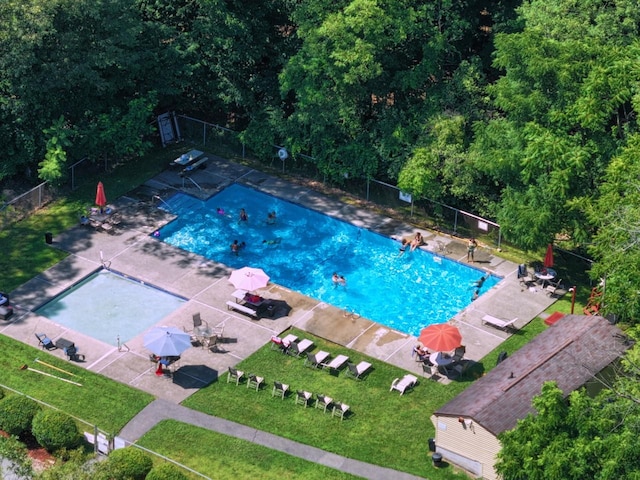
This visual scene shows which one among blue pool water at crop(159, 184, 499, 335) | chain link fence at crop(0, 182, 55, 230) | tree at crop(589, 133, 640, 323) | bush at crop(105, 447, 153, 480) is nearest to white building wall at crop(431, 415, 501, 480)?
tree at crop(589, 133, 640, 323)

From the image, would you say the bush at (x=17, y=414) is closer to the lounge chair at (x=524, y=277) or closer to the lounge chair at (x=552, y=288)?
the lounge chair at (x=524, y=277)

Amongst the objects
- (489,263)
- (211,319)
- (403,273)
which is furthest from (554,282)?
(211,319)

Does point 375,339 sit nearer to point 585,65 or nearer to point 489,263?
point 489,263

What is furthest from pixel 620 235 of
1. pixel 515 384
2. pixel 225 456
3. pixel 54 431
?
pixel 54 431

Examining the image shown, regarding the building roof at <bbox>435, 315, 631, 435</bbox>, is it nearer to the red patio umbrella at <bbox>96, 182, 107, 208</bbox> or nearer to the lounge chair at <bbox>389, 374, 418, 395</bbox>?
the lounge chair at <bbox>389, 374, 418, 395</bbox>

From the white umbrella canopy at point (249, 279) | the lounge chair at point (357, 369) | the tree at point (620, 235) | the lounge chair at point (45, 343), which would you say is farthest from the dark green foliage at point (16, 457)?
the tree at point (620, 235)
